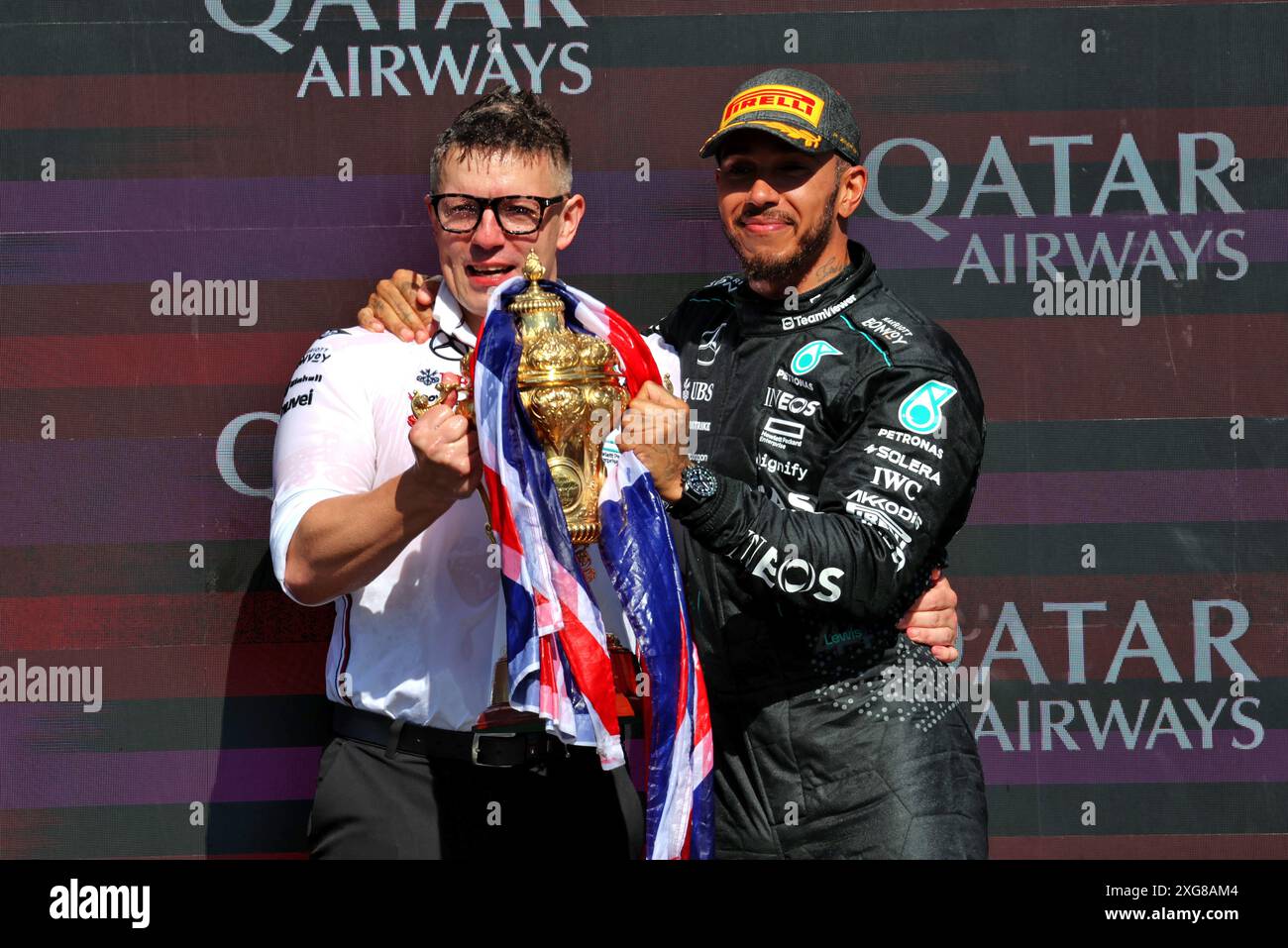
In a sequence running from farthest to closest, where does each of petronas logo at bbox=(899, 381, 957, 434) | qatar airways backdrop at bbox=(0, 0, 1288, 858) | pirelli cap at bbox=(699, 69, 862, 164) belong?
qatar airways backdrop at bbox=(0, 0, 1288, 858) → pirelli cap at bbox=(699, 69, 862, 164) → petronas logo at bbox=(899, 381, 957, 434)

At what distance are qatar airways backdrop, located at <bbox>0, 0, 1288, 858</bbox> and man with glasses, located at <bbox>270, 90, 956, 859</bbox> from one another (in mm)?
879

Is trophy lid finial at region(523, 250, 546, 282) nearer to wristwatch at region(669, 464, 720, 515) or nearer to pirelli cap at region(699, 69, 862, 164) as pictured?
wristwatch at region(669, 464, 720, 515)

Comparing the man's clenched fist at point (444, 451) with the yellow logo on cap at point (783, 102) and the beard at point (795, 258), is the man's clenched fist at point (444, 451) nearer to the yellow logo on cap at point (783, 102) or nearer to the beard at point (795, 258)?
the beard at point (795, 258)

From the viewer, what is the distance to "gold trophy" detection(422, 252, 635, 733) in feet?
9.46

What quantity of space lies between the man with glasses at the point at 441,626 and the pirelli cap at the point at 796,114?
17.3 inches

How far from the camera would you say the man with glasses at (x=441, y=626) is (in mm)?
3256

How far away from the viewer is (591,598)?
3023 mm

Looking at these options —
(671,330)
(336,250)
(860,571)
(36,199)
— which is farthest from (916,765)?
(36,199)

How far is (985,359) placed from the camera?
13.8ft

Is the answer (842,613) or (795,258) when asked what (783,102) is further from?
(842,613)

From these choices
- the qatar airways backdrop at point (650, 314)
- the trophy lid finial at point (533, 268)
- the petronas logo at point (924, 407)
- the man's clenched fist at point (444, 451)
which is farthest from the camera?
the qatar airways backdrop at point (650, 314)
